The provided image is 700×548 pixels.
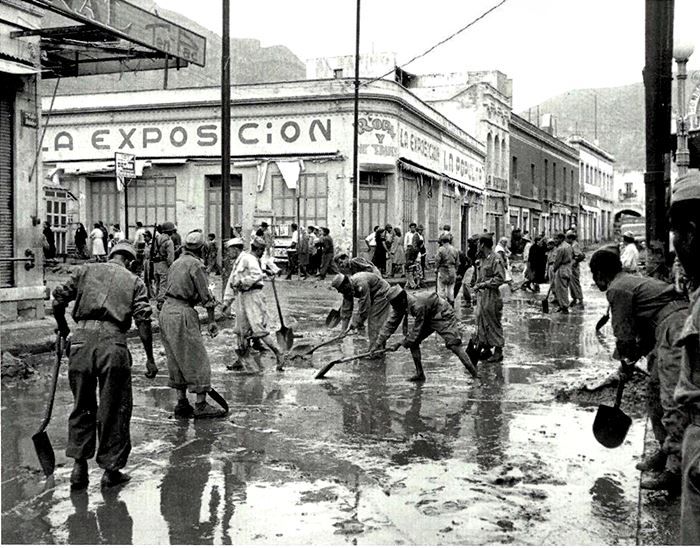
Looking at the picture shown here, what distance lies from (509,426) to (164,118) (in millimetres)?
22048

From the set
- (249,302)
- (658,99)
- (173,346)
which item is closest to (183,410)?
(173,346)

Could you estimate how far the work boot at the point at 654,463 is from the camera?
Result: 5.16 m

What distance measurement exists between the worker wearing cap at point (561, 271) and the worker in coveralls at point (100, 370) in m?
12.2

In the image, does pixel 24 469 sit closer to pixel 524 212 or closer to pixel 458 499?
pixel 458 499

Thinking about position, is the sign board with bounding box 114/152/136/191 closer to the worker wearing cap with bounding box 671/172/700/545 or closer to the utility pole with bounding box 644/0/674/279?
the utility pole with bounding box 644/0/674/279

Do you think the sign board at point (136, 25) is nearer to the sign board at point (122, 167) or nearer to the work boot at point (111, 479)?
the sign board at point (122, 167)

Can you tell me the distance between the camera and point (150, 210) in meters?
26.7

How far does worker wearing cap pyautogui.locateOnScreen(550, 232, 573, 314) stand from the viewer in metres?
15.9

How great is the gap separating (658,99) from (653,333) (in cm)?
213

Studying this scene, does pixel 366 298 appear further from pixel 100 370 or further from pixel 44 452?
pixel 44 452

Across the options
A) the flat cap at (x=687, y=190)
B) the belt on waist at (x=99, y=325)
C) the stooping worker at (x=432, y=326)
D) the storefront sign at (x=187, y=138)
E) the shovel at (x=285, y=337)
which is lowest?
the shovel at (x=285, y=337)

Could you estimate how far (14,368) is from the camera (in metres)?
8.76

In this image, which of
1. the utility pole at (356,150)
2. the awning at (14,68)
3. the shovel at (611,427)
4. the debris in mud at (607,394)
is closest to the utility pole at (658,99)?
the debris in mud at (607,394)

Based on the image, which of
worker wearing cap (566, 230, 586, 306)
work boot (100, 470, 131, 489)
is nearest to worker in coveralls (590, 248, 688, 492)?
work boot (100, 470, 131, 489)
